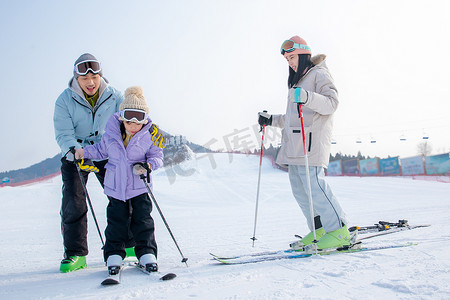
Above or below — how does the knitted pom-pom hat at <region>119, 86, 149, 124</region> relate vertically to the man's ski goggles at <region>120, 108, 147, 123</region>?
above

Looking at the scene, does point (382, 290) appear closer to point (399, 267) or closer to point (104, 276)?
point (399, 267)

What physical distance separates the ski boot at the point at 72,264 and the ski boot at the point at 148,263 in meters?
0.57

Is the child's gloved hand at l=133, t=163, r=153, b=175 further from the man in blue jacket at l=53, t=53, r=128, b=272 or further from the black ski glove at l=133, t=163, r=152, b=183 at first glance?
the man in blue jacket at l=53, t=53, r=128, b=272

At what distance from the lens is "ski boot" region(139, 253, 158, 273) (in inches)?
89.5

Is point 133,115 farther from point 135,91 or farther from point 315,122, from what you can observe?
point 315,122

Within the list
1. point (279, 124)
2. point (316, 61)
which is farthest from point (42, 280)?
point (316, 61)

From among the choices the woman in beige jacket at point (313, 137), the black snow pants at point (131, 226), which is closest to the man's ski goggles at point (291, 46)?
the woman in beige jacket at point (313, 137)

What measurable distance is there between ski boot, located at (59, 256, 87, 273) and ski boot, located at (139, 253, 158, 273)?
57 cm

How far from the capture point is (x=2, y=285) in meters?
2.12

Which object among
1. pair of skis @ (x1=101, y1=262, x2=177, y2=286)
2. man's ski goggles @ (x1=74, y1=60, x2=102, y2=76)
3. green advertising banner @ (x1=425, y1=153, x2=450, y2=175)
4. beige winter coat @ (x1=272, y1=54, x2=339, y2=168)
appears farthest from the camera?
green advertising banner @ (x1=425, y1=153, x2=450, y2=175)

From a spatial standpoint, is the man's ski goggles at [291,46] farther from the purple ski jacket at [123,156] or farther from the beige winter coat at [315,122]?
the purple ski jacket at [123,156]

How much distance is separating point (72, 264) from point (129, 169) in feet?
2.83

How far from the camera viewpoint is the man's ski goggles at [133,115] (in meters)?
2.59

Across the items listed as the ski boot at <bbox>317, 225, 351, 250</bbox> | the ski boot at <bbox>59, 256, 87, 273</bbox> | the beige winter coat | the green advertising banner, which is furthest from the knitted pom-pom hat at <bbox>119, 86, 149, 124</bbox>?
the green advertising banner
